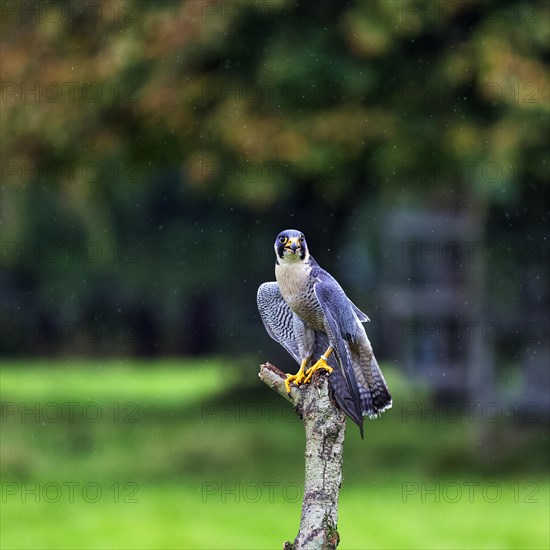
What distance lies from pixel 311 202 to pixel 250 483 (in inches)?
207

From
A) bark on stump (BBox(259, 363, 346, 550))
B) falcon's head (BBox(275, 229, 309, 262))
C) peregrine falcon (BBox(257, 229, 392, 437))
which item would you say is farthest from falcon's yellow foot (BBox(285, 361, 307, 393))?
falcon's head (BBox(275, 229, 309, 262))

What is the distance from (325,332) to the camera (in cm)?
461

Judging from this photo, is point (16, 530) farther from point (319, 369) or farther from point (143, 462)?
point (319, 369)

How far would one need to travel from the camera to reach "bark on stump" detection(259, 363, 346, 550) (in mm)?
3734

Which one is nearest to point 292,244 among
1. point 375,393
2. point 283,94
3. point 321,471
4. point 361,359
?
point 361,359

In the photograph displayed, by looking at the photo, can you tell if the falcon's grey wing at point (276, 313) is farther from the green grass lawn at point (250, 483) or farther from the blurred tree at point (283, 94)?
the blurred tree at point (283, 94)

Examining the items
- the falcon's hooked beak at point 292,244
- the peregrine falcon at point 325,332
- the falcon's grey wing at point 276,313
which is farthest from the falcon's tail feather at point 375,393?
the falcon's grey wing at point 276,313

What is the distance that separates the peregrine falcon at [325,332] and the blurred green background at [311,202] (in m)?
6.50

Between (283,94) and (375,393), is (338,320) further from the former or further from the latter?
(283,94)

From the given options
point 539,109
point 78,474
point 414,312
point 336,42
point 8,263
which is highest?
point 8,263

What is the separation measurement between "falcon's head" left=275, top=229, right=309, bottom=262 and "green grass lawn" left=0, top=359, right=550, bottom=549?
6.64 metres

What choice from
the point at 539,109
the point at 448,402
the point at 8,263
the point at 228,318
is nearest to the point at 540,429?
the point at 448,402

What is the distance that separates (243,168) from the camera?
12.6 meters

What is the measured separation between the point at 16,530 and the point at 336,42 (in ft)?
19.5
